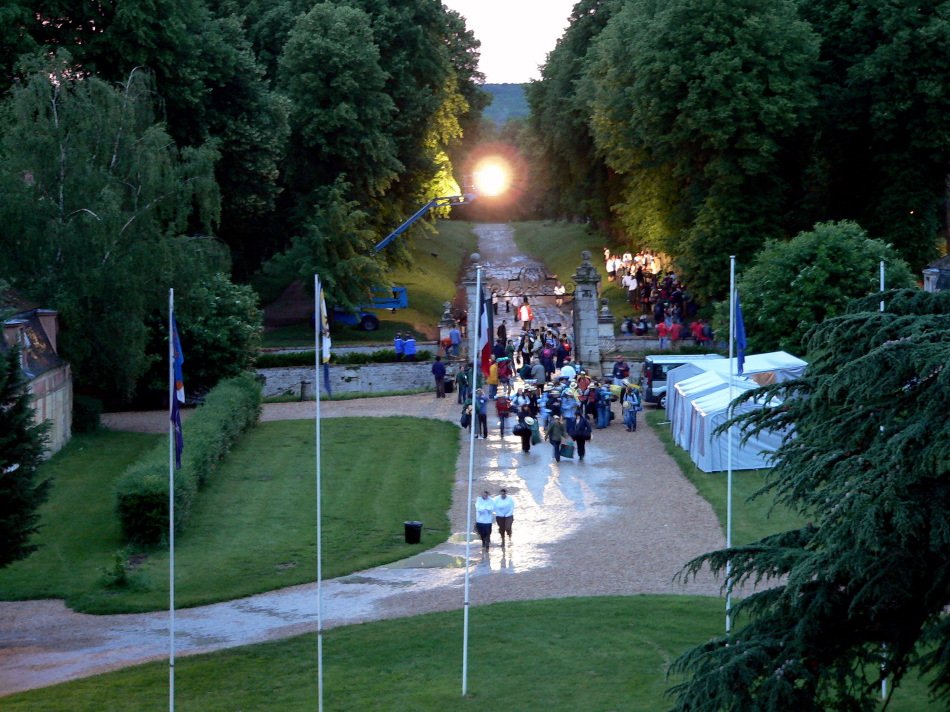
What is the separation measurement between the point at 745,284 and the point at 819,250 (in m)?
2.63

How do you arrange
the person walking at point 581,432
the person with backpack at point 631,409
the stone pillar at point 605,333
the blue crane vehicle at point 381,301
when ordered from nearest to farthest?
the person walking at point 581,432 → the person with backpack at point 631,409 → the stone pillar at point 605,333 → the blue crane vehicle at point 381,301

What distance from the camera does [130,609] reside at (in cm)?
2436

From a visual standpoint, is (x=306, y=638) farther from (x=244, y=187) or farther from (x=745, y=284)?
(x=244, y=187)

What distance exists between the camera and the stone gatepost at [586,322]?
4803 cm

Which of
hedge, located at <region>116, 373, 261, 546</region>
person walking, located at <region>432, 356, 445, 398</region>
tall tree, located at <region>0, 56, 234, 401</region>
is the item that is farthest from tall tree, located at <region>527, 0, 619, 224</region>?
hedge, located at <region>116, 373, 261, 546</region>

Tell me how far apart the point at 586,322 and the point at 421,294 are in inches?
818

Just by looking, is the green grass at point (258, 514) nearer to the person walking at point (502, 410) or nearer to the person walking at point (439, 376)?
the person walking at point (502, 410)

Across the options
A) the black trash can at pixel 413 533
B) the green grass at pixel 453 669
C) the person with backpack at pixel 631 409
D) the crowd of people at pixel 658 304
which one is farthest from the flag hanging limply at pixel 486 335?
the crowd of people at pixel 658 304

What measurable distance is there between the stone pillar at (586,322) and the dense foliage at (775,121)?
5594mm

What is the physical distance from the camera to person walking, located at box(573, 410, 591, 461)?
35125 mm

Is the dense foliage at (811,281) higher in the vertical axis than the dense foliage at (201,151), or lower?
lower

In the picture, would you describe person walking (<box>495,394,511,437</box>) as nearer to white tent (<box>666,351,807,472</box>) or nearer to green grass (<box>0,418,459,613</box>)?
green grass (<box>0,418,459,613</box>)

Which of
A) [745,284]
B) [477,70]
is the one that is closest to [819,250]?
[745,284]

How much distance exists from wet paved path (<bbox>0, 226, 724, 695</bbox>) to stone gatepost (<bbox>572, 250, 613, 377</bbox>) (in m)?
12.1
